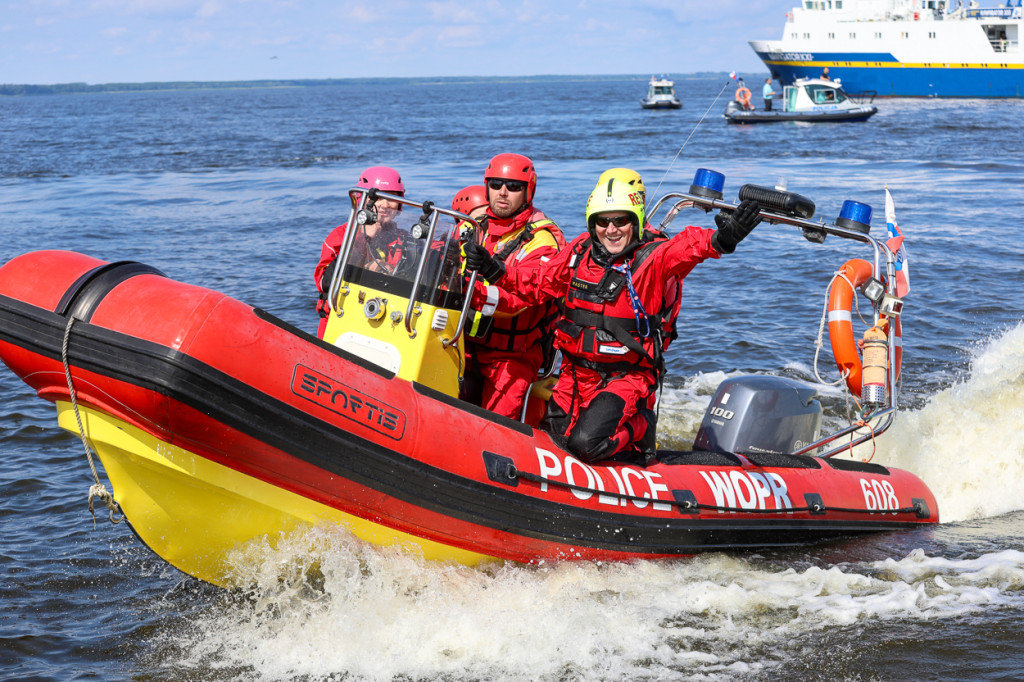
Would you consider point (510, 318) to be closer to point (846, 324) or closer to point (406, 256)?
point (406, 256)

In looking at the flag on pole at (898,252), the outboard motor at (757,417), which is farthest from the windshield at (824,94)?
the outboard motor at (757,417)

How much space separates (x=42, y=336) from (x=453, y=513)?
1.66 metres

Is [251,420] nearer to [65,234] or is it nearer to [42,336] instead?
[42,336]

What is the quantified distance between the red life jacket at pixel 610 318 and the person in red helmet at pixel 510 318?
0.36m

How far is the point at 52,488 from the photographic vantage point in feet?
17.4

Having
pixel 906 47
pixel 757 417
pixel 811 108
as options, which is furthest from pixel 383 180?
pixel 906 47

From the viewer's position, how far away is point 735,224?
3410mm

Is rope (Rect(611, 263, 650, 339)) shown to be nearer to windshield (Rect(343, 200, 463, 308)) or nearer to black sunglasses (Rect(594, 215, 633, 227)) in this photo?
black sunglasses (Rect(594, 215, 633, 227))

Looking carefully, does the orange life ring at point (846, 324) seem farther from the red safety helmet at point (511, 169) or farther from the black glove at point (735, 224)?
the red safety helmet at point (511, 169)

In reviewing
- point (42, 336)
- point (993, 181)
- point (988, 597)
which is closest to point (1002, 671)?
point (988, 597)

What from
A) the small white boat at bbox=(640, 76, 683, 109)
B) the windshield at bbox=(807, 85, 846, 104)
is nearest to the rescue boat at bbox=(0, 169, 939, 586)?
the windshield at bbox=(807, 85, 846, 104)

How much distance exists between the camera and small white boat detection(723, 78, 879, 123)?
34969 millimetres

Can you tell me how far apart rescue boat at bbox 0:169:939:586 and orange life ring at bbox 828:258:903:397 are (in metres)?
0.50

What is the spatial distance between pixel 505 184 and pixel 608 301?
0.87 meters
